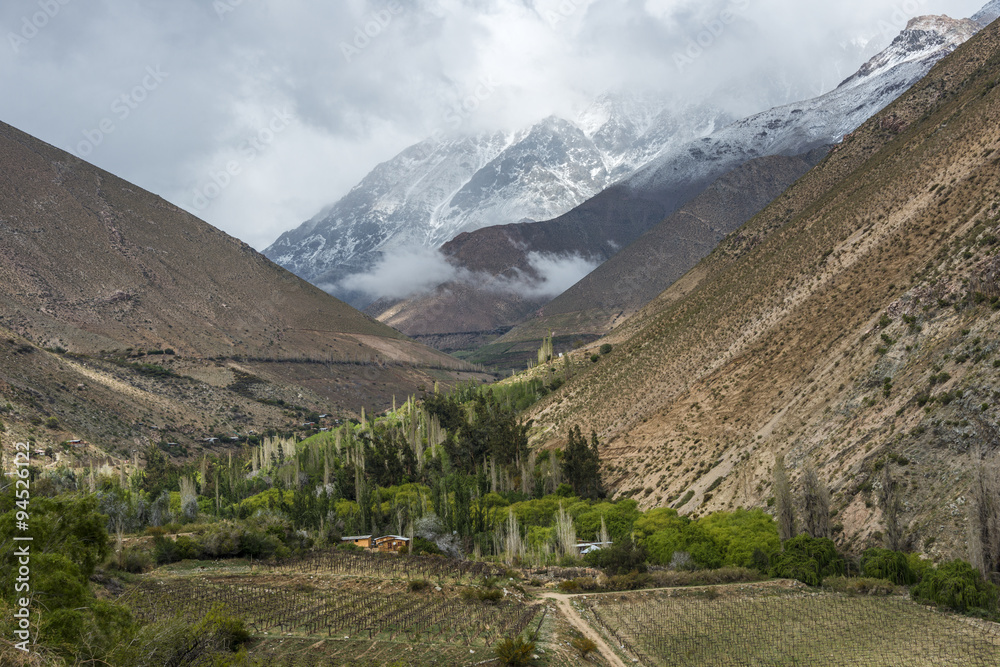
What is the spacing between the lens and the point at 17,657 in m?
13.2

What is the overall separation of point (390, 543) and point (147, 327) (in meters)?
110

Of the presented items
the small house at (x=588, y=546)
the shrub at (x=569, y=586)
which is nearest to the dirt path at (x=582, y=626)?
the shrub at (x=569, y=586)

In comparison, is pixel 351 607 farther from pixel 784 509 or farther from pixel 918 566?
pixel 918 566

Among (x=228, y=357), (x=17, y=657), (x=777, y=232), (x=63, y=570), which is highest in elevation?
(x=228, y=357)

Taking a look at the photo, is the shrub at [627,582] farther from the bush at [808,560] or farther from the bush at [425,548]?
the bush at [425,548]

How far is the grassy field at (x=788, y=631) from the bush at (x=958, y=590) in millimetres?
619

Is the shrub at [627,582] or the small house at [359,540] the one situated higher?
the small house at [359,540]

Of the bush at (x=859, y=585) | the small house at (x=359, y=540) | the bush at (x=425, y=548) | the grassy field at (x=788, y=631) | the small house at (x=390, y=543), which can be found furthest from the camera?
the small house at (x=359, y=540)

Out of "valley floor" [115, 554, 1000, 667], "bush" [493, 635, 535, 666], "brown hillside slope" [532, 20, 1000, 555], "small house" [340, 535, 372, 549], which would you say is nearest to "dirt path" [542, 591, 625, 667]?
"valley floor" [115, 554, 1000, 667]

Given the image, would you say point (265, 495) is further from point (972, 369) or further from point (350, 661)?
point (972, 369)

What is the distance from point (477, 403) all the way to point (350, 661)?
58726mm

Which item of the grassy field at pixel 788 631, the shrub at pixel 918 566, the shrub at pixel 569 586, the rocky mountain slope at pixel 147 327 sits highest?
the rocky mountain slope at pixel 147 327

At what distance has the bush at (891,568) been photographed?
30.9m

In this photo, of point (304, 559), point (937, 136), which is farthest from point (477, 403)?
point (937, 136)
